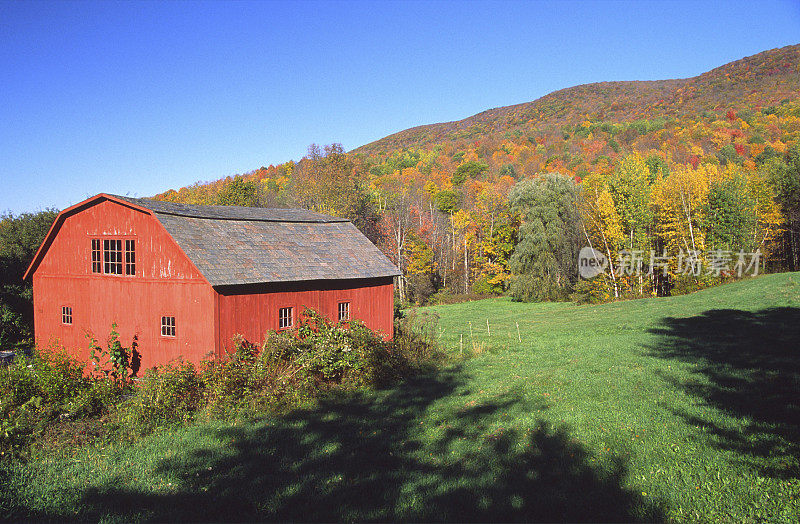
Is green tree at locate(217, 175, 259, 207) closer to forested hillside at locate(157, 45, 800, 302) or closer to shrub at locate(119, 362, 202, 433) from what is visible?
forested hillside at locate(157, 45, 800, 302)

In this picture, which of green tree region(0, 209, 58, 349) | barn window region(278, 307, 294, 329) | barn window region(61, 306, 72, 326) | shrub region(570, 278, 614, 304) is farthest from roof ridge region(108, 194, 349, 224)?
shrub region(570, 278, 614, 304)

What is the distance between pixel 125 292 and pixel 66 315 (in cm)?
402

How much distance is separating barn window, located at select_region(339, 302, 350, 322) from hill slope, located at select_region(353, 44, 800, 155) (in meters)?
117

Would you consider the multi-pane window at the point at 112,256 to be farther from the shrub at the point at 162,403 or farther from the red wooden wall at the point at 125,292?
the shrub at the point at 162,403

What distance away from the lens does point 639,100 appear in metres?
144

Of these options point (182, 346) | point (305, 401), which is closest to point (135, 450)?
point (305, 401)

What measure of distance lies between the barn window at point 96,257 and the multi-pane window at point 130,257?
1492 mm

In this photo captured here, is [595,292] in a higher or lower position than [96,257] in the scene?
lower

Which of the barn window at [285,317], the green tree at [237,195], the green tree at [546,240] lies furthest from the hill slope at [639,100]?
the barn window at [285,317]

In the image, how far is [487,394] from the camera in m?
12.8

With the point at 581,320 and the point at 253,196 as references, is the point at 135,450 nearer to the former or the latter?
the point at 581,320

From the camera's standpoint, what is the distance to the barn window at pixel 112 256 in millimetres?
17312

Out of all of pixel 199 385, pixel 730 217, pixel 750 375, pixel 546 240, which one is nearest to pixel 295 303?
pixel 199 385
